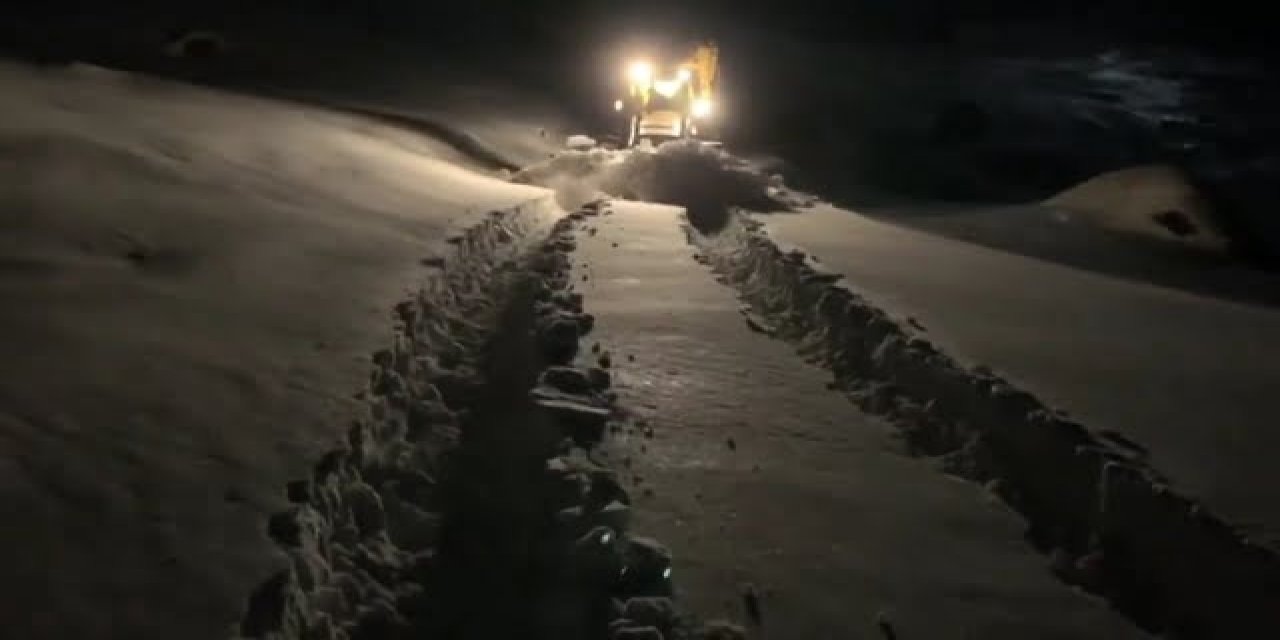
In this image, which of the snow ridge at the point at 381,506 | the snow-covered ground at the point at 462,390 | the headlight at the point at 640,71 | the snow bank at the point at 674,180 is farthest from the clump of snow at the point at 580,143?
the snow ridge at the point at 381,506

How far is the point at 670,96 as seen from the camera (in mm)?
15891

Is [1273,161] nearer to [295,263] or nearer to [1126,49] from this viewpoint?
[1126,49]

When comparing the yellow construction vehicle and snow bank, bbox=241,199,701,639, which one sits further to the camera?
the yellow construction vehicle

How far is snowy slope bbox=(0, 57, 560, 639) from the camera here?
3.05m

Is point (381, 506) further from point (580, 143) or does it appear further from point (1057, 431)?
point (580, 143)

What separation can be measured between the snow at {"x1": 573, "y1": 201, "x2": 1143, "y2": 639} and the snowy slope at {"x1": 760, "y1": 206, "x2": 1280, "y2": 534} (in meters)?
0.86

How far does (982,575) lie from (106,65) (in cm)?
1516

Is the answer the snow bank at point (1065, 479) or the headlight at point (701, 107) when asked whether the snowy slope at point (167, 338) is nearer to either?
the snow bank at point (1065, 479)

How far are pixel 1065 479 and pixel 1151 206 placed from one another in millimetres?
10872

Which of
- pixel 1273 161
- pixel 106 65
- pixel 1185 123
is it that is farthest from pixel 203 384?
pixel 1185 123

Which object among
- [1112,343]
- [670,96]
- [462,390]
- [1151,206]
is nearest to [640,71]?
[670,96]

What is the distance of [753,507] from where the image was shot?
172 inches

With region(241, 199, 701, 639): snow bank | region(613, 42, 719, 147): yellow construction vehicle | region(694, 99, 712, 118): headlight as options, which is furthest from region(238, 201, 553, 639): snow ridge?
region(694, 99, 712, 118): headlight

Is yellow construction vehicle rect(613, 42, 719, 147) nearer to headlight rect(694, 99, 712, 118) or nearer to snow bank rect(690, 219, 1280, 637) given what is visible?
headlight rect(694, 99, 712, 118)
